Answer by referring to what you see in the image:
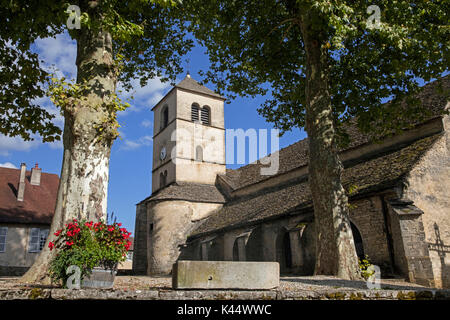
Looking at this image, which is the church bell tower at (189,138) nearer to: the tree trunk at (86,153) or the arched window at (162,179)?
the arched window at (162,179)

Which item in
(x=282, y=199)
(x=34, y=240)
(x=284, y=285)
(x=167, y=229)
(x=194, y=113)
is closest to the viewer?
(x=284, y=285)

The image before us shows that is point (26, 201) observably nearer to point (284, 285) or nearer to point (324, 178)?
point (324, 178)

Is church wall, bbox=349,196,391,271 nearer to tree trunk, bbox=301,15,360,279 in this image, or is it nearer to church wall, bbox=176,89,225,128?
tree trunk, bbox=301,15,360,279

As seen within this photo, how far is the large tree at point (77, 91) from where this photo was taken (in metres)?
6.94

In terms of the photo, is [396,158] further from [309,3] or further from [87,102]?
[87,102]

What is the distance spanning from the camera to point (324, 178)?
1080 centimetres

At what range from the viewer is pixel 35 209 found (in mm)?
26594

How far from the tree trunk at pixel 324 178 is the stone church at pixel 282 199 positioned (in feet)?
5.47

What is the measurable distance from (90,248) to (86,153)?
2351mm

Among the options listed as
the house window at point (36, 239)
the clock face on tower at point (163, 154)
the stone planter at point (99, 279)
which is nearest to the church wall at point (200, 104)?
the clock face on tower at point (163, 154)

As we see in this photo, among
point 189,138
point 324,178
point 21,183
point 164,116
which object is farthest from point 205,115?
point 324,178

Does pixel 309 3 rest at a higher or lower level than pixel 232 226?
higher
